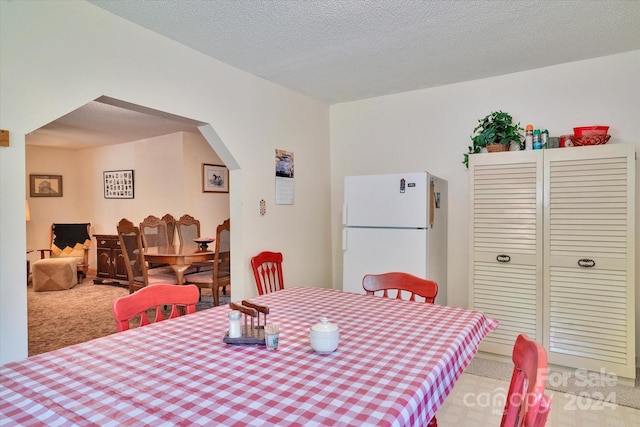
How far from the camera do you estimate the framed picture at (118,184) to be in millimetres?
6336

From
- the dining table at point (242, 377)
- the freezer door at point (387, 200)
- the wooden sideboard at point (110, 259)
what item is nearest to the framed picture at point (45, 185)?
the wooden sideboard at point (110, 259)

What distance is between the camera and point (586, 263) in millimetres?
2689

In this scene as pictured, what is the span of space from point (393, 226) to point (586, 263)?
1.34m

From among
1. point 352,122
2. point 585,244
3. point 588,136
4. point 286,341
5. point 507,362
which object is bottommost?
point 507,362

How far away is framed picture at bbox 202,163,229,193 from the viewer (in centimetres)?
590

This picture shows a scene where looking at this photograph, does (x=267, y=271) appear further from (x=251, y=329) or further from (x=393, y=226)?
(x=251, y=329)

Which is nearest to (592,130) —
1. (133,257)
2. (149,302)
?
(149,302)

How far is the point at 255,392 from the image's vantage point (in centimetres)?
97

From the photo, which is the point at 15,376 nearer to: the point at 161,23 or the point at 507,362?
the point at 161,23

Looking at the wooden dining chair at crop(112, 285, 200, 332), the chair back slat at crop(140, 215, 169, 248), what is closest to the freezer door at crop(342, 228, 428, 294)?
the wooden dining chair at crop(112, 285, 200, 332)

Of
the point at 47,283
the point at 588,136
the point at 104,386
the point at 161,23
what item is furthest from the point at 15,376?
the point at 47,283

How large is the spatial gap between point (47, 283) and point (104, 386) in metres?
5.69

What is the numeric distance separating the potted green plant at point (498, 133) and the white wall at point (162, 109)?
5.23 feet

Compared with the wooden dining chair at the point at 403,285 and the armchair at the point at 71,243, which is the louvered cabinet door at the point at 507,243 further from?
the armchair at the point at 71,243
